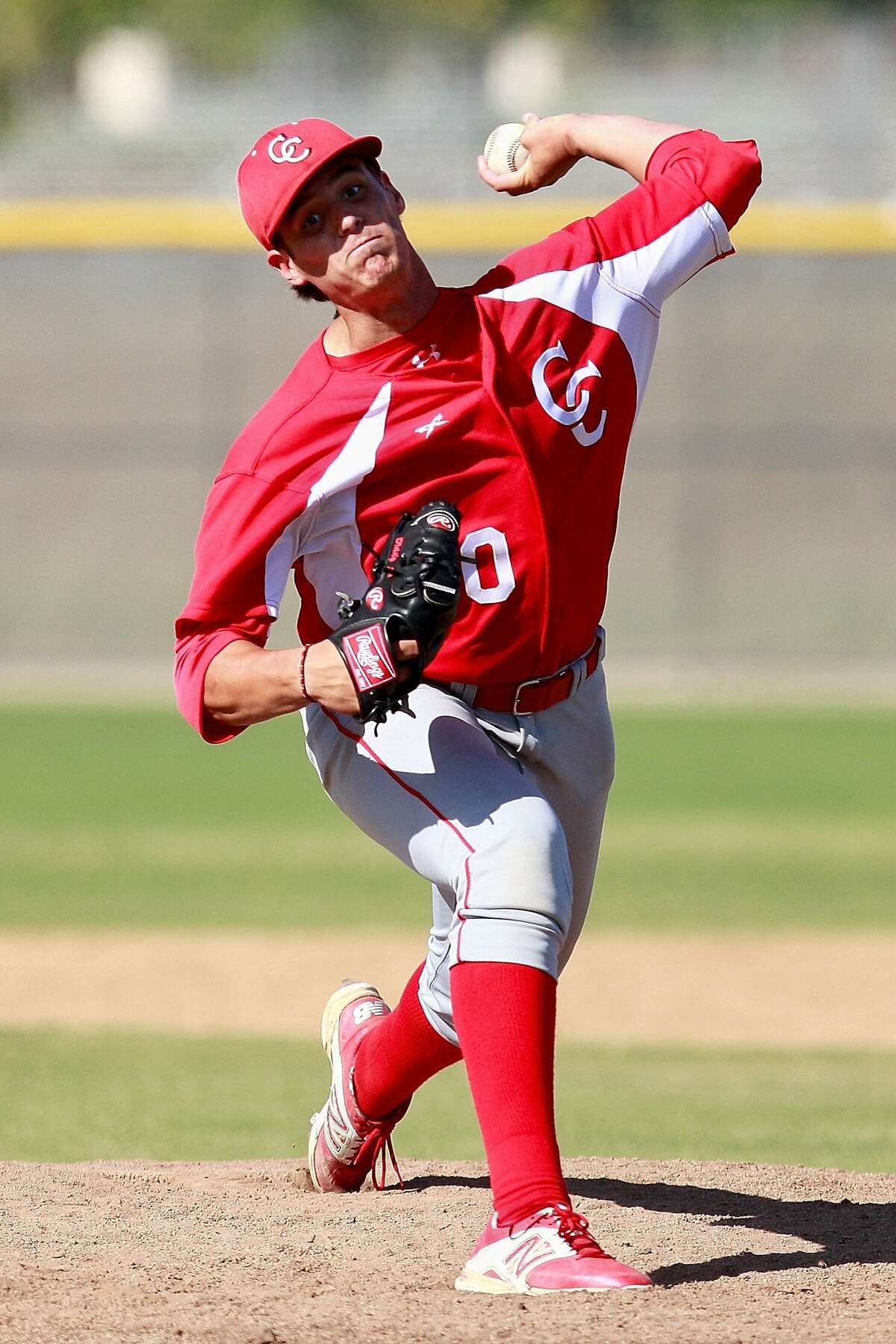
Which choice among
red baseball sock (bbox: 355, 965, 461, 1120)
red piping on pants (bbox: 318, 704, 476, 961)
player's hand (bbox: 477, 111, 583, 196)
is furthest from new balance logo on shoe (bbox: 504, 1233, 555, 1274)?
player's hand (bbox: 477, 111, 583, 196)

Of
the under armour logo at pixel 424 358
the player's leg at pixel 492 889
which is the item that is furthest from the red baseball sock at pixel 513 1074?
the under armour logo at pixel 424 358

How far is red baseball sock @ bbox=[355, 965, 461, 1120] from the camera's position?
3.43 metres

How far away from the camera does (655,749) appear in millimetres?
12141

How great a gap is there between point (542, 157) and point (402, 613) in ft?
3.91

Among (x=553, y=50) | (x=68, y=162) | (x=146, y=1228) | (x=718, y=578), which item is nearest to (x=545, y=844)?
(x=146, y=1228)

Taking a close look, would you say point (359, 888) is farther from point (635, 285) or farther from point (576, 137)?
point (635, 285)

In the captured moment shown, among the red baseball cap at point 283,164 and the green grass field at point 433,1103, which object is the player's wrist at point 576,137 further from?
the green grass field at point 433,1103

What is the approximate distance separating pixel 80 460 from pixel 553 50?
1555 cm

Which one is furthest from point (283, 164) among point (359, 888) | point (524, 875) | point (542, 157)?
point (359, 888)

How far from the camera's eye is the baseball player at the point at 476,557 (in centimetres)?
280

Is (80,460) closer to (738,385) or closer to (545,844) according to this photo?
(738,385)

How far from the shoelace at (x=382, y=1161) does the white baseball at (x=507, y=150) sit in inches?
73.1

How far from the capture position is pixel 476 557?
300 centimetres

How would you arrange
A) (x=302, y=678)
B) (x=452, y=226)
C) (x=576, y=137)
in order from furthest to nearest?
1. (x=452, y=226)
2. (x=576, y=137)
3. (x=302, y=678)
